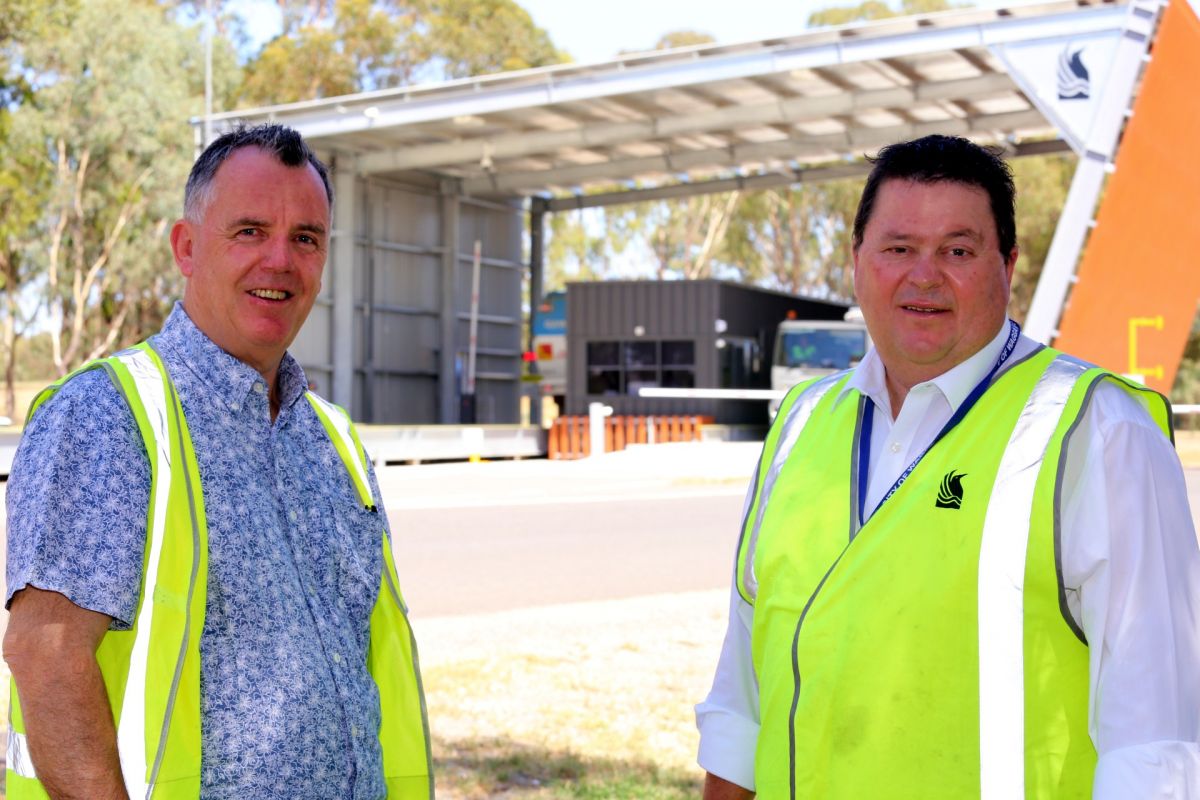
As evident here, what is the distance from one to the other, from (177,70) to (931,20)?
31922mm

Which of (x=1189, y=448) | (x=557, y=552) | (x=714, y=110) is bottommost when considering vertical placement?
(x=557, y=552)

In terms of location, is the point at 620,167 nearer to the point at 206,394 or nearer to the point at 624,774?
the point at 624,774

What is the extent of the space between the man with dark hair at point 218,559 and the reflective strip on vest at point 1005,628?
112 centimetres

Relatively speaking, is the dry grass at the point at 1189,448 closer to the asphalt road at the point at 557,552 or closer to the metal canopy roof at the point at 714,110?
the asphalt road at the point at 557,552

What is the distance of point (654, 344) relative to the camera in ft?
108

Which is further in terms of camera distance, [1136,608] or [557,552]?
[557,552]

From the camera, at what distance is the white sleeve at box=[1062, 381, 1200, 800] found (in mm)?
2293

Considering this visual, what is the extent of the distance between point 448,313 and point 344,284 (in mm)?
3685

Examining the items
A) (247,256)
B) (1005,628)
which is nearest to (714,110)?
(247,256)

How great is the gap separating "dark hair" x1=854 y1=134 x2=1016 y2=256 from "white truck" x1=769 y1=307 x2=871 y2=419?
2978 centimetres

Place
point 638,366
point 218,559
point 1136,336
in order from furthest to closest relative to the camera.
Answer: point 638,366
point 1136,336
point 218,559

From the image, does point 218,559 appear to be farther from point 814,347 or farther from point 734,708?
point 814,347

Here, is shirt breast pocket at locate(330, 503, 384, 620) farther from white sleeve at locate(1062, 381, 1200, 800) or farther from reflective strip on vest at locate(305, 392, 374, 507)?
white sleeve at locate(1062, 381, 1200, 800)

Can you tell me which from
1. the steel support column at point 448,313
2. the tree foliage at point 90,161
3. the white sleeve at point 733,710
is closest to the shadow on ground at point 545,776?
the white sleeve at point 733,710
